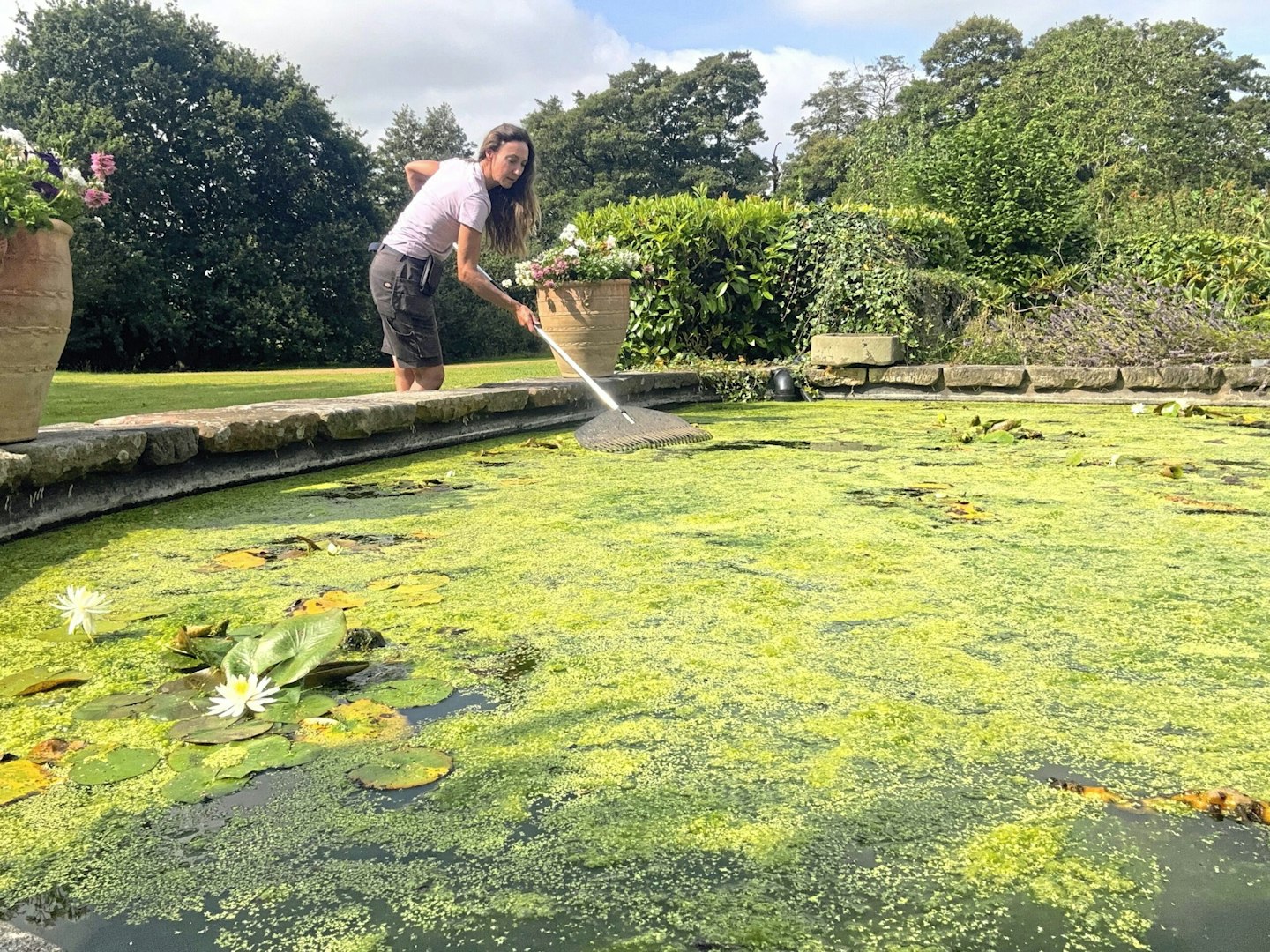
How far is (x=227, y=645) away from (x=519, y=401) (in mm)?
3252

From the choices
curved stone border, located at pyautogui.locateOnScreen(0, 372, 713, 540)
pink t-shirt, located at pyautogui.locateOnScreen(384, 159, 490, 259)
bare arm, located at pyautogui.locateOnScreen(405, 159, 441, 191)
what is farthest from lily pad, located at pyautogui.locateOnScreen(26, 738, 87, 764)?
bare arm, located at pyautogui.locateOnScreen(405, 159, 441, 191)

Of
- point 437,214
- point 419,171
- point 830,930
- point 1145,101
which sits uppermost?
point 1145,101

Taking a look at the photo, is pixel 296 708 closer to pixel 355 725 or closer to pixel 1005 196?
pixel 355 725

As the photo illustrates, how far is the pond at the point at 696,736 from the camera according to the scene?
2.77 ft

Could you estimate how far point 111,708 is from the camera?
1289 mm

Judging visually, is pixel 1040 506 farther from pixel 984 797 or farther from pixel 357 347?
pixel 357 347

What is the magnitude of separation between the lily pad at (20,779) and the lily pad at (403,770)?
0.35 meters

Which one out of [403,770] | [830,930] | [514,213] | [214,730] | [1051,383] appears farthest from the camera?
[1051,383]

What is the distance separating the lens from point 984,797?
1.03 m

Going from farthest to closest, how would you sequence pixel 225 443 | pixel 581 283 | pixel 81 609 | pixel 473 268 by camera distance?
pixel 581 283
pixel 473 268
pixel 225 443
pixel 81 609

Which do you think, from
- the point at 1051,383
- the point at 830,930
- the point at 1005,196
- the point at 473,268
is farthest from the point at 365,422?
the point at 1005,196

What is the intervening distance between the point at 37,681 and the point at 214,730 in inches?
14.2

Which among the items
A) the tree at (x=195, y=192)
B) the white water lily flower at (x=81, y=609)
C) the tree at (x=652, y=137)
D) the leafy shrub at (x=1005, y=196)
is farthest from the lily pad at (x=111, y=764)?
the tree at (x=652, y=137)

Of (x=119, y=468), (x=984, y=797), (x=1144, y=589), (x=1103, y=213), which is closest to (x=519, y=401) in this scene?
(x=119, y=468)
